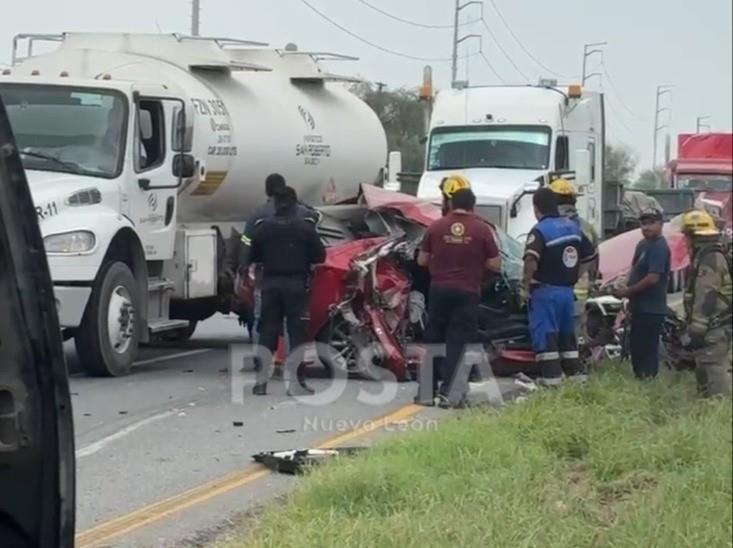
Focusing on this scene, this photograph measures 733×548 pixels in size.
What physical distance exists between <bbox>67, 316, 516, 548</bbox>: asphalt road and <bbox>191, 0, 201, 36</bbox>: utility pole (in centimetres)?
331

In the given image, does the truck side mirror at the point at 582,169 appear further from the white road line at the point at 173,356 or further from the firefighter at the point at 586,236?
the firefighter at the point at 586,236

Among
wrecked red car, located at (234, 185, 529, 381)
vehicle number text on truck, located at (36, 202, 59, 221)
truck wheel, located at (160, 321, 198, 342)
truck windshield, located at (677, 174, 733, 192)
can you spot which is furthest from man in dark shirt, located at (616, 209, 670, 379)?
truck wheel, located at (160, 321, 198, 342)

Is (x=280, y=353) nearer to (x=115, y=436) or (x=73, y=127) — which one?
(x=73, y=127)

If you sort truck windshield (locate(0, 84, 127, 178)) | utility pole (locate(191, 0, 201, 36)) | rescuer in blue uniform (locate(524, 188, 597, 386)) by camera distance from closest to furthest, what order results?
rescuer in blue uniform (locate(524, 188, 597, 386)), truck windshield (locate(0, 84, 127, 178)), utility pole (locate(191, 0, 201, 36))

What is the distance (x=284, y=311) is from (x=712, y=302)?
850cm

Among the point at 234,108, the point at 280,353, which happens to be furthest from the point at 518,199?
the point at 280,353

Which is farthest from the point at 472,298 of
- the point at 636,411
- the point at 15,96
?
the point at 15,96

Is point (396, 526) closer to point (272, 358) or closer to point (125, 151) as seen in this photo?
point (272, 358)

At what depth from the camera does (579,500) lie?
6457 millimetres

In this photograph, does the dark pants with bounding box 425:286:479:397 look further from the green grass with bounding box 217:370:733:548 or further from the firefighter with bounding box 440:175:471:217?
the green grass with bounding box 217:370:733:548

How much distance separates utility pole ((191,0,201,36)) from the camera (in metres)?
13.0

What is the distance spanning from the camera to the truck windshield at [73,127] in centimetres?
1252

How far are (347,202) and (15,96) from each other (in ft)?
14.1

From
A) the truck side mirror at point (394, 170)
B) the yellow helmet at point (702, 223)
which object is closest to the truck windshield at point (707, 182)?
the yellow helmet at point (702, 223)
